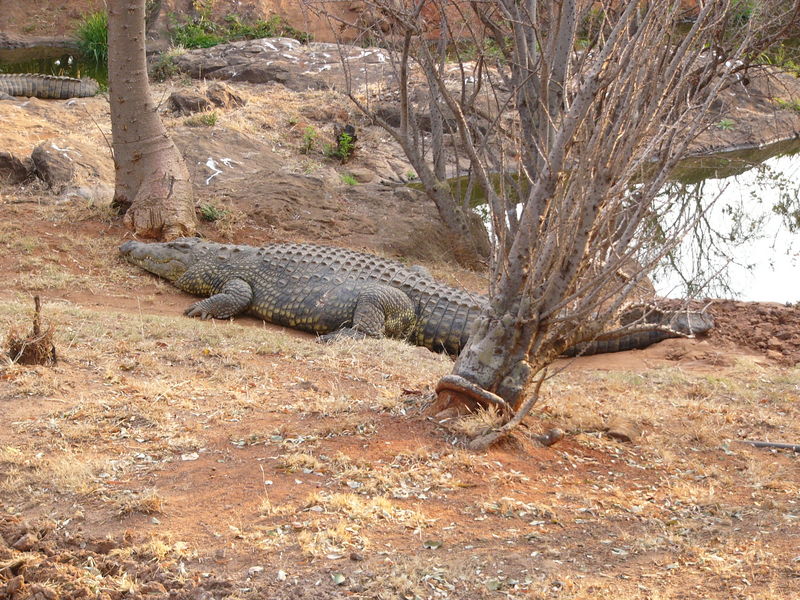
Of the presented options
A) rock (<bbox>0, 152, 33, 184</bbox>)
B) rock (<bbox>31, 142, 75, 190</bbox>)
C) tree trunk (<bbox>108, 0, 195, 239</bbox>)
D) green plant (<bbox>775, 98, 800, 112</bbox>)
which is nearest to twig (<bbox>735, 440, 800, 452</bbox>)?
tree trunk (<bbox>108, 0, 195, 239</bbox>)

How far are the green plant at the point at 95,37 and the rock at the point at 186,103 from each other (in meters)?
7.17

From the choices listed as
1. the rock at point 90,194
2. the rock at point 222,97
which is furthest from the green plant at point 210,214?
the rock at point 222,97

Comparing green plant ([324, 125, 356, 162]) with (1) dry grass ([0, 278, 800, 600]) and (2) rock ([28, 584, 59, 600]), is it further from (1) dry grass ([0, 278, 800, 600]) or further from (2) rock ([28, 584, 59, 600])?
(2) rock ([28, 584, 59, 600])

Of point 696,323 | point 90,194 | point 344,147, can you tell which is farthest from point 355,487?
point 344,147

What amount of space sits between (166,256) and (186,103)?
6.00m

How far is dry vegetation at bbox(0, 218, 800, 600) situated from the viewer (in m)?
2.85

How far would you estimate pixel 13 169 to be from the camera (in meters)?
9.63

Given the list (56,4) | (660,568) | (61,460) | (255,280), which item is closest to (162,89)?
(56,4)

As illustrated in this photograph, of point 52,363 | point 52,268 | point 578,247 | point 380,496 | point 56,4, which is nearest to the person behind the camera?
point 380,496

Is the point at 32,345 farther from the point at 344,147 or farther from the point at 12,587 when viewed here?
the point at 344,147

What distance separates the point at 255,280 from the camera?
7934 mm

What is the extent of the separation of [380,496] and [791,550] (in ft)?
5.05

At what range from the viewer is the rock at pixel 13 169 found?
9562 mm

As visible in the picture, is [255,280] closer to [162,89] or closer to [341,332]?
[341,332]
